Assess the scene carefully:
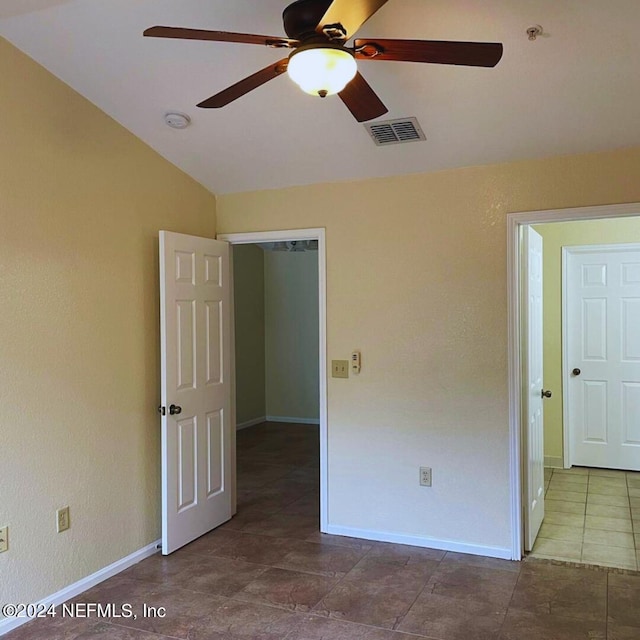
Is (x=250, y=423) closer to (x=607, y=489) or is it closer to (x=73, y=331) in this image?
(x=607, y=489)

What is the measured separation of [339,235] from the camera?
12.6 feet

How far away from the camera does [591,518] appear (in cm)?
413

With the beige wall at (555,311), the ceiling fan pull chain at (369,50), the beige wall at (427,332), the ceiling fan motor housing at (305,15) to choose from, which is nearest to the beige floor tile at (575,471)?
the beige wall at (555,311)

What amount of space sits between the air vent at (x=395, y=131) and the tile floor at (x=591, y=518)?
2610 mm

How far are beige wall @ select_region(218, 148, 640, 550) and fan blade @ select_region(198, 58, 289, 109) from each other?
5.57ft

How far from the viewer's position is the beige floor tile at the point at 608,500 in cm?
443

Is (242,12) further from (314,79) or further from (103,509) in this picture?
(103,509)

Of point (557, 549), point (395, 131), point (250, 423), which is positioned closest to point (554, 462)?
point (557, 549)

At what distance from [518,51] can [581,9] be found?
30cm

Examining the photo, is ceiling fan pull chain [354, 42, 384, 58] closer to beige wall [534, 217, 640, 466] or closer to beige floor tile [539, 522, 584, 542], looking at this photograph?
beige floor tile [539, 522, 584, 542]

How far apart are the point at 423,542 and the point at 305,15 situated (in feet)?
10.1

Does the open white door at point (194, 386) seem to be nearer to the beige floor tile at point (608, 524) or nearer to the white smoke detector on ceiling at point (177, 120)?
the white smoke detector on ceiling at point (177, 120)

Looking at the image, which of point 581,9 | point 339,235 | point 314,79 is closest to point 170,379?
point 339,235

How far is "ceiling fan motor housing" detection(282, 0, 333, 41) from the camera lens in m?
1.83
